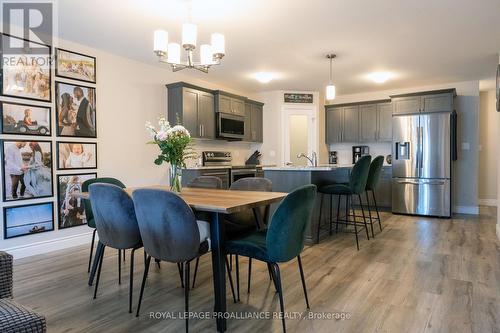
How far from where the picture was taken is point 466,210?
19.1 ft

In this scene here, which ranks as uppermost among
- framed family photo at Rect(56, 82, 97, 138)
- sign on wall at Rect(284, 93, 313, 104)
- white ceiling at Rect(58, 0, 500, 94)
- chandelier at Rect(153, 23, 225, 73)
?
white ceiling at Rect(58, 0, 500, 94)

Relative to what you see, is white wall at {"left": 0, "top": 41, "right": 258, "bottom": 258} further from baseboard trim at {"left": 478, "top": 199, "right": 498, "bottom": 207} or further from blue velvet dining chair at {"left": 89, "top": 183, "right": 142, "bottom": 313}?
baseboard trim at {"left": 478, "top": 199, "right": 498, "bottom": 207}

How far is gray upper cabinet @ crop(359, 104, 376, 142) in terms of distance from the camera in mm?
6500

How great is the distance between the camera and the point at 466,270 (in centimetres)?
287

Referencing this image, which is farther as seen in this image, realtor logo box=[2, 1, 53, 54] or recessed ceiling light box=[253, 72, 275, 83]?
recessed ceiling light box=[253, 72, 275, 83]

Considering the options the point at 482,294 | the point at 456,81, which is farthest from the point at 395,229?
A: the point at 456,81

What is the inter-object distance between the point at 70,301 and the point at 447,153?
569 centimetres

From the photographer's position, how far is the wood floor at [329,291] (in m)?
1.97

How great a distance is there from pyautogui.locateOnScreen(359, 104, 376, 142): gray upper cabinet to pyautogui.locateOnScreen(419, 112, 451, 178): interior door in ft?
3.67

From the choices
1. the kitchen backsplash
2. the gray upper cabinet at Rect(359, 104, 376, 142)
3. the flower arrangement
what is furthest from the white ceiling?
the kitchen backsplash

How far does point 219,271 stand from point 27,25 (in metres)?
3.39

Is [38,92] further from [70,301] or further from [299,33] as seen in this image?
[299,33]

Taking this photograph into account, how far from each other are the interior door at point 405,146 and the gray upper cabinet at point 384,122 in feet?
1.90

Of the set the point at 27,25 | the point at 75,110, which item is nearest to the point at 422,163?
the point at 75,110
